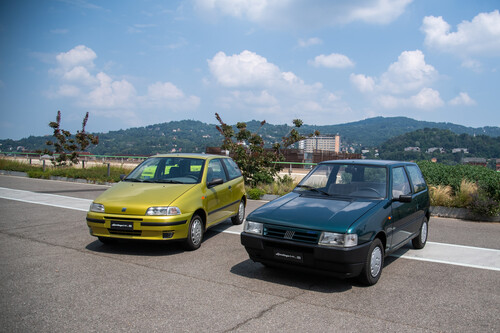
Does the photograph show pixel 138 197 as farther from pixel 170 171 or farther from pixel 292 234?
pixel 292 234

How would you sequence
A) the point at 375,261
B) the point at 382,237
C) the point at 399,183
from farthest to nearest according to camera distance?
the point at 399,183 < the point at 382,237 < the point at 375,261

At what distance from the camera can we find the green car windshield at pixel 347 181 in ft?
20.5

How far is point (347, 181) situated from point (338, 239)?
1.76 meters

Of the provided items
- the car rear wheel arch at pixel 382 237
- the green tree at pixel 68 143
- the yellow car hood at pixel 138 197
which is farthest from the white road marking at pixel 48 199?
the green tree at pixel 68 143

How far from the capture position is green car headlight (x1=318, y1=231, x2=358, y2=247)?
16.1ft

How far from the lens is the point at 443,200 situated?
1202 centimetres

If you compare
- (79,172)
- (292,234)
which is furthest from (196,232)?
(79,172)

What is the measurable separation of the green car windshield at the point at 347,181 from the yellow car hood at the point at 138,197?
214cm

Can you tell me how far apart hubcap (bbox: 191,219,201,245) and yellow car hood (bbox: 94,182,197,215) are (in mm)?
585

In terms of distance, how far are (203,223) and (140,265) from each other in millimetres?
1646

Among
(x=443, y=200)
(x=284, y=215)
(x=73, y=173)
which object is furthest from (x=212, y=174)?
(x=73, y=173)

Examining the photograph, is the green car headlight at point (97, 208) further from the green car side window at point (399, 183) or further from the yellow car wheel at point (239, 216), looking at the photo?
the green car side window at point (399, 183)

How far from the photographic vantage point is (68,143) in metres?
30.2

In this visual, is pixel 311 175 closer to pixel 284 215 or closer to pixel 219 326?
pixel 284 215
